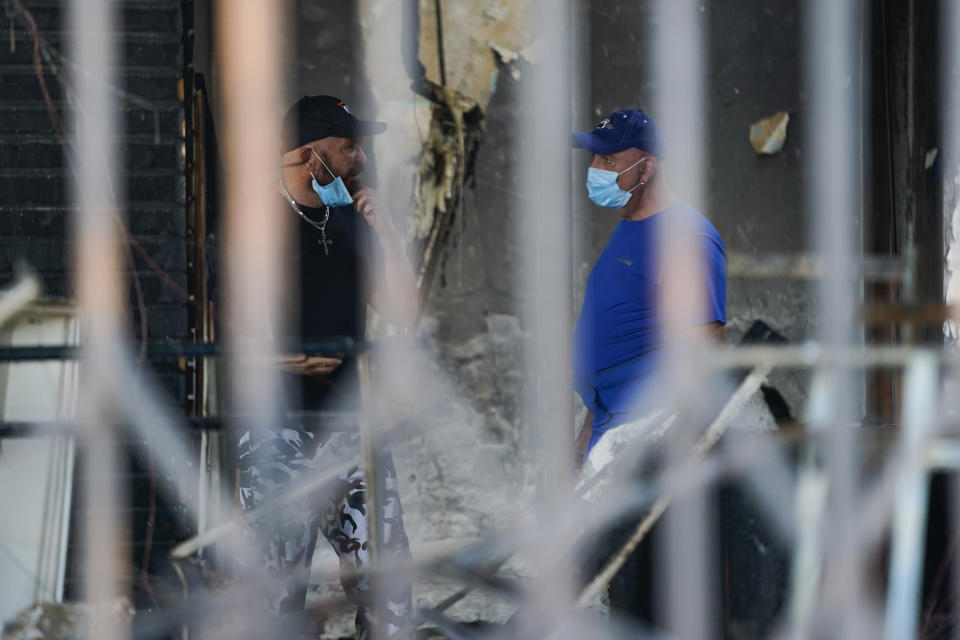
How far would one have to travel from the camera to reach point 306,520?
290cm

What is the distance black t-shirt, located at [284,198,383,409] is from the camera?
2.91m

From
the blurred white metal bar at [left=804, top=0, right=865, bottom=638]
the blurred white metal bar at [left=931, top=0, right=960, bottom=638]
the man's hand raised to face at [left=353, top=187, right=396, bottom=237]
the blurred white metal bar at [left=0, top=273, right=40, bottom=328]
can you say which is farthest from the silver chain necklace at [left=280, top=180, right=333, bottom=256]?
the blurred white metal bar at [left=931, top=0, right=960, bottom=638]

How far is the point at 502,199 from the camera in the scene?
10.5 feet

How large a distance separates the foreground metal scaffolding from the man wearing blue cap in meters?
0.08

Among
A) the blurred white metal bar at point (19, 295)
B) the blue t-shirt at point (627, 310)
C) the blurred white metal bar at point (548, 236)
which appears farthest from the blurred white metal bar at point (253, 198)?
the blue t-shirt at point (627, 310)

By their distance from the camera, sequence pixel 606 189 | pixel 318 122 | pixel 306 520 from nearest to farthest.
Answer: pixel 306 520, pixel 318 122, pixel 606 189

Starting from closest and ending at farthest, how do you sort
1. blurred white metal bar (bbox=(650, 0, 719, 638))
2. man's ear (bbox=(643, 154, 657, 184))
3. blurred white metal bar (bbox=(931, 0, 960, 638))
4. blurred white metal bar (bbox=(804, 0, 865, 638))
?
1. blurred white metal bar (bbox=(650, 0, 719, 638))
2. man's ear (bbox=(643, 154, 657, 184))
3. blurred white metal bar (bbox=(804, 0, 865, 638))
4. blurred white metal bar (bbox=(931, 0, 960, 638))

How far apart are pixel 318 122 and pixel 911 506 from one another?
167 centimetres

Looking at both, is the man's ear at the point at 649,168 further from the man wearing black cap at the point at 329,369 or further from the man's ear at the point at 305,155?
the man's ear at the point at 305,155

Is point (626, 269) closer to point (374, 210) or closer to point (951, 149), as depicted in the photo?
point (374, 210)

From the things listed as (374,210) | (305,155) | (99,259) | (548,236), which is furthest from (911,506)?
(99,259)

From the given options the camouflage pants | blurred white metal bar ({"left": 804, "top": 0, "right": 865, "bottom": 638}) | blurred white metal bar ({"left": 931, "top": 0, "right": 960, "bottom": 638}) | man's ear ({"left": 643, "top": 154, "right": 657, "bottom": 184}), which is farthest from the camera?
blurred white metal bar ({"left": 931, "top": 0, "right": 960, "bottom": 638})

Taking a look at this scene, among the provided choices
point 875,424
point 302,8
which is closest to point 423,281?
point 302,8

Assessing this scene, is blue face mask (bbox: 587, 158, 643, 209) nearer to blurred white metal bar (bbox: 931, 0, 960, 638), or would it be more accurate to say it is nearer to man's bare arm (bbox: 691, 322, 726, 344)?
man's bare arm (bbox: 691, 322, 726, 344)
